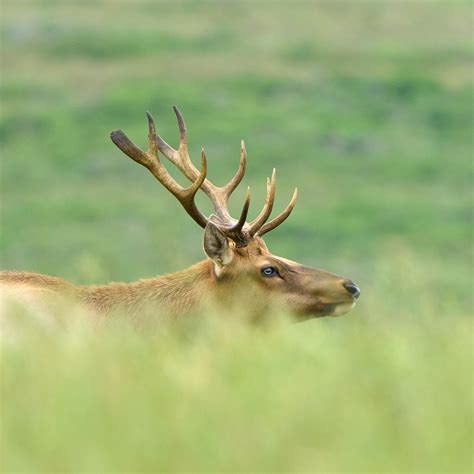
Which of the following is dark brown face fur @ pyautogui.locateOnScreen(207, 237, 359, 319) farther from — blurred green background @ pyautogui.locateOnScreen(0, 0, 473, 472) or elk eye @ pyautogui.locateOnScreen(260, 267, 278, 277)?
blurred green background @ pyautogui.locateOnScreen(0, 0, 473, 472)

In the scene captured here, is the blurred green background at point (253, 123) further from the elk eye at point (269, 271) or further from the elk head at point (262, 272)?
the elk eye at point (269, 271)

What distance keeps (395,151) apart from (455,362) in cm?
3652

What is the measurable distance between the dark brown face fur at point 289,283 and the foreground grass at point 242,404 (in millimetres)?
3038

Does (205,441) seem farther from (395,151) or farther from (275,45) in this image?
(275,45)

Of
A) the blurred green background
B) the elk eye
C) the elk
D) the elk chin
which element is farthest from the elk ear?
the blurred green background

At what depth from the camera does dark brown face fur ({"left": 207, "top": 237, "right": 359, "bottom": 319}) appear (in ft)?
31.6

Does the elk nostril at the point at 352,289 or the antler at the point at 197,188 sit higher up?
the antler at the point at 197,188

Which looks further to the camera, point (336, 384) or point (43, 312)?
point (43, 312)

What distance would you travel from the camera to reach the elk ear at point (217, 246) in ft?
32.2

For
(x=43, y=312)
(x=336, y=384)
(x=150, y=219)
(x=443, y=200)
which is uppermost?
(x=443, y=200)

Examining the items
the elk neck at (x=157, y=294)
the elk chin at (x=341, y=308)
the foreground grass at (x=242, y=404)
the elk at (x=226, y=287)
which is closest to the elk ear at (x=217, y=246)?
the elk at (x=226, y=287)

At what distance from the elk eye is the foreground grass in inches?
131

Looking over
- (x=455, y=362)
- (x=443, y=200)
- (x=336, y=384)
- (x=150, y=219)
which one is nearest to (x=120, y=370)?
(x=336, y=384)

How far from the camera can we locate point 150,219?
114ft
